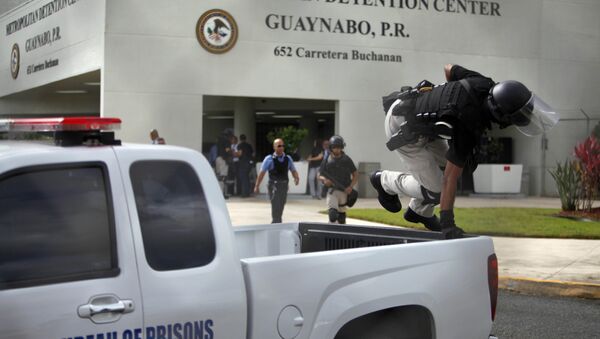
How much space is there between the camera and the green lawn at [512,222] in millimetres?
15561

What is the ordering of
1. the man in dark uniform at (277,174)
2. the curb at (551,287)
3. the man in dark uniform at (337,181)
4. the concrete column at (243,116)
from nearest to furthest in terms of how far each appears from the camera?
the curb at (551,287) < the man in dark uniform at (337,181) < the man in dark uniform at (277,174) < the concrete column at (243,116)

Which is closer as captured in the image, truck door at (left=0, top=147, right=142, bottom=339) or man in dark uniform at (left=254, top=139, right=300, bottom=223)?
truck door at (left=0, top=147, right=142, bottom=339)

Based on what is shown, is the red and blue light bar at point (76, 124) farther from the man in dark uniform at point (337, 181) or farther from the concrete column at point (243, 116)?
the concrete column at point (243, 116)

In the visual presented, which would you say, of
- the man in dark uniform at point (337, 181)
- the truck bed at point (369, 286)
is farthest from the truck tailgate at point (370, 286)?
the man in dark uniform at point (337, 181)

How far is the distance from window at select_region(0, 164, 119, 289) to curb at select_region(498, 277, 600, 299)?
754 cm

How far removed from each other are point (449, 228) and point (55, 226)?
2988 mm

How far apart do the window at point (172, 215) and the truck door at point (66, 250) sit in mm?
117

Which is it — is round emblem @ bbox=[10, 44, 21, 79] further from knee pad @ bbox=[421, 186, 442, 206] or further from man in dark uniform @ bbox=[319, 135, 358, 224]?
knee pad @ bbox=[421, 186, 442, 206]

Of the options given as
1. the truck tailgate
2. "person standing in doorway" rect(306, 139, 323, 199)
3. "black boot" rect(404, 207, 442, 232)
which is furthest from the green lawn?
the truck tailgate

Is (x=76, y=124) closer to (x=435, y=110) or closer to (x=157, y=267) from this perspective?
(x=157, y=267)

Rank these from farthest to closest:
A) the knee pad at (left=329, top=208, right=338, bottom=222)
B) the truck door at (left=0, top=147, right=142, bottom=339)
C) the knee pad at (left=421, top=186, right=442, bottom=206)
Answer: the knee pad at (left=329, top=208, right=338, bottom=222) < the knee pad at (left=421, top=186, right=442, bottom=206) < the truck door at (left=0, top=147, right=142, bottom=339)

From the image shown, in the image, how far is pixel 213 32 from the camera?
24.7m

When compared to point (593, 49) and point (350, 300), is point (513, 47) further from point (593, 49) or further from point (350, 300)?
point (350, 300)

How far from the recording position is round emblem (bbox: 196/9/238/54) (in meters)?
24.7
